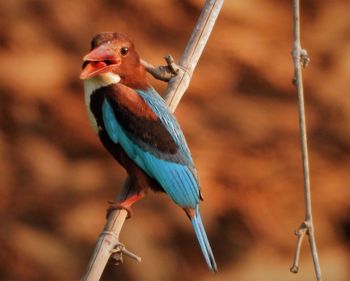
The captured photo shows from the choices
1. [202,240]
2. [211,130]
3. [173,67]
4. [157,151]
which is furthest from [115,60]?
[211,130]

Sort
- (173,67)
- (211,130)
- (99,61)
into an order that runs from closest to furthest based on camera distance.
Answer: (99,61), (173,67), (211,130)

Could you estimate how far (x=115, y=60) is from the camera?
3.22m

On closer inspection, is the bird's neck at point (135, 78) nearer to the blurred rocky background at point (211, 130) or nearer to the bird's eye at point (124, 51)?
the bird's eye at point (124, 51)

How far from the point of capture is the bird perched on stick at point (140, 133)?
3.28 meters

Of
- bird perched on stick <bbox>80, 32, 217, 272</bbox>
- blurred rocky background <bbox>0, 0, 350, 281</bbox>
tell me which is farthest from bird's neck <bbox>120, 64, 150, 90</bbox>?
blurred rocky background <bbox>0, 0, 350, 281</bbox>

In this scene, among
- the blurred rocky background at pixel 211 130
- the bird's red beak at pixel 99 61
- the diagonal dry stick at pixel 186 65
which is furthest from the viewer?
the blurred rocky background at pixel 211 130

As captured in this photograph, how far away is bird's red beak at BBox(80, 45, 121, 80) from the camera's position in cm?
308

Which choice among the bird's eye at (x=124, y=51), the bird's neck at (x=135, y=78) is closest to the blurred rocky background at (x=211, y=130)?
the bird's neck at (x=135, y=78)

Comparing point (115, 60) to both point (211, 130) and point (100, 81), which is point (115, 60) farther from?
point (211, 130)

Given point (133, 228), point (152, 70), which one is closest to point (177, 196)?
point (152, 70)

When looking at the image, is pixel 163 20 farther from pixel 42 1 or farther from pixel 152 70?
pixel 152 70

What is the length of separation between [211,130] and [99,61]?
1.04 m

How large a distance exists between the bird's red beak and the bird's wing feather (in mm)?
97

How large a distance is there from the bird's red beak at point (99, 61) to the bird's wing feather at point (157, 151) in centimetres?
10
